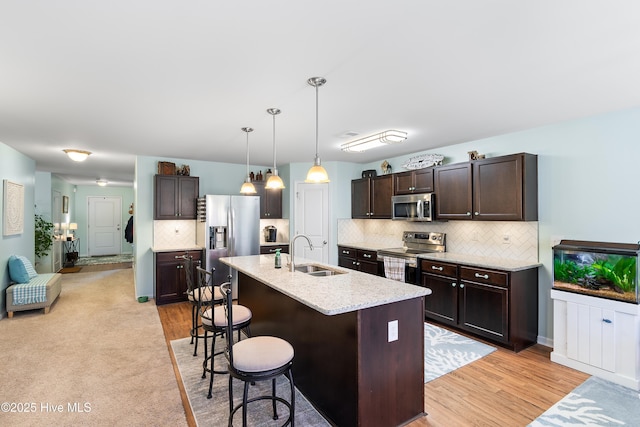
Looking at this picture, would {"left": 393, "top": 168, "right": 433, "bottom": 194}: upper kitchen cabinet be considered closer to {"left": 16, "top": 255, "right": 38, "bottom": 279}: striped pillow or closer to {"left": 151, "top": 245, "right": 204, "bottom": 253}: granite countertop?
{"left": 151, "top": 245, "right": 204, "bottom": 253}: granite countertop

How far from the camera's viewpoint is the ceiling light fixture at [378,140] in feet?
12.7

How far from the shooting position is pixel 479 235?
4.38 m

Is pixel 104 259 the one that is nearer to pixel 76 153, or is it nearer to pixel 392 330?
pixel 76 153

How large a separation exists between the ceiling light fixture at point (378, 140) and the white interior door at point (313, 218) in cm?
181

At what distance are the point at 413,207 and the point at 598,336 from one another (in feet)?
8.35

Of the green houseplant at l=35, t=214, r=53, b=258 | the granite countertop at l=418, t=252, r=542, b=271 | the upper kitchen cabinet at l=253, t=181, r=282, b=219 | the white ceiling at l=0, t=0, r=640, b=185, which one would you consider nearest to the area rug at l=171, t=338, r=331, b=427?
the granite countertop at l=418, t=252, r=542, b=271

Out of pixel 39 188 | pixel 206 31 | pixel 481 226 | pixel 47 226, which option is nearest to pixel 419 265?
pixel 481 226

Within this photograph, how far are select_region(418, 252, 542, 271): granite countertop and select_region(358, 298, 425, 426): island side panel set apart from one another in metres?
1.68

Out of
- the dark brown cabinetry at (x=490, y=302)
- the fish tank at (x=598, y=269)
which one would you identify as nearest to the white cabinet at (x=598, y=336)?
the fish tank at (x=598, y=269)

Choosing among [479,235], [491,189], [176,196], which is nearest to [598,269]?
[491,189]

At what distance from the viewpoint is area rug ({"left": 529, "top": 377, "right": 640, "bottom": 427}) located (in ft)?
7.56

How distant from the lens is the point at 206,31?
1.81 meters

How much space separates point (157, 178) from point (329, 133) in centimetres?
316

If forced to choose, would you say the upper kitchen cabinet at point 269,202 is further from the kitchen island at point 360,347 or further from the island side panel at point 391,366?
the island side panel at point 391,366
